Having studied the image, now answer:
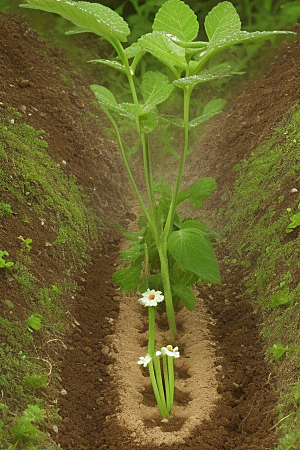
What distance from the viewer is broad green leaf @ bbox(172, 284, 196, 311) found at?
116 inches

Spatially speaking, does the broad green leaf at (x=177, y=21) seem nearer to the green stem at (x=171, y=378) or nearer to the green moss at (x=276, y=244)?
the green moss at (x=276, y=244)

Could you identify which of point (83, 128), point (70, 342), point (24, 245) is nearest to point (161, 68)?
point (83, 128)

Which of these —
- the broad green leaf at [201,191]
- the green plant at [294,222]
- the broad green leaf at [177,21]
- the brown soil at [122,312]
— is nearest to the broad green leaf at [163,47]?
the broad green leaf at [177,21]

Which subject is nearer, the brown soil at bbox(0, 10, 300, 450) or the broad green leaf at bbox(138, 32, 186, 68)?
the broad green leaf at bbox(138, 32, 186, 68)

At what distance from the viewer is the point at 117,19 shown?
256 cm

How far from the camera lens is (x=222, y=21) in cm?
269

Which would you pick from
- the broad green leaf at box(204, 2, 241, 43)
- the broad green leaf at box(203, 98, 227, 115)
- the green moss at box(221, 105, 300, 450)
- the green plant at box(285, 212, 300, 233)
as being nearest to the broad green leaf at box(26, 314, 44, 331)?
the green moss at box(221, 105, 300, 450)

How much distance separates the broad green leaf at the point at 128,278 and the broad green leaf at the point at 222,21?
111 cm

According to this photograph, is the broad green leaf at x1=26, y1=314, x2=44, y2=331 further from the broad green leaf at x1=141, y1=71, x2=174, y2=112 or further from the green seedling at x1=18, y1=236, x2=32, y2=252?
the broad green leaf at x1=141, y1=71, x2=174, y2=112

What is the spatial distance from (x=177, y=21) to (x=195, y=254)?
102 cm

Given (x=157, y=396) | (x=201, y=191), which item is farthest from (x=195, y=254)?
(x=157, y=396)

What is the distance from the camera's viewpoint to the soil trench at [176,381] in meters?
2.54

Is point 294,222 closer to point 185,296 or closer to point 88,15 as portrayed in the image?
point 185,296

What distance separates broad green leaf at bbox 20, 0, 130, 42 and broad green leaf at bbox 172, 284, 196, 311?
118 centimetres
